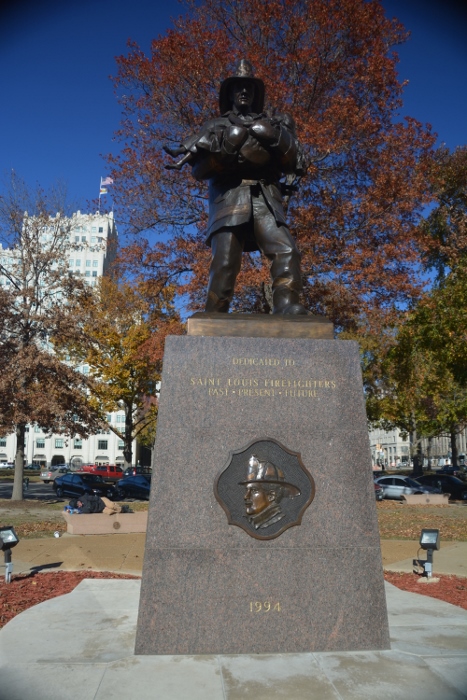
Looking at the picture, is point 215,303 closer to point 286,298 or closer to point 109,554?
point 286,298

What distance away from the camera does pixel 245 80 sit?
6.18 meters

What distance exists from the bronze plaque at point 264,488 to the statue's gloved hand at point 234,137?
9.33ft

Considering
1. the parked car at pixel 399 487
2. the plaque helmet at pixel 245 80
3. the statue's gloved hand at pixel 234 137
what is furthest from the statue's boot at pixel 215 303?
the parked car at pixel 399 487

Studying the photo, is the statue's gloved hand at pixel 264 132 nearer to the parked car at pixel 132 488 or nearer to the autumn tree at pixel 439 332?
the autumn tree at pixel 439 332

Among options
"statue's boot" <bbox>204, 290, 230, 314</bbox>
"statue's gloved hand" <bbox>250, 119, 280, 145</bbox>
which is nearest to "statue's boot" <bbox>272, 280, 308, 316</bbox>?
"statue's boot" <bbox>204, 290, 230, 314</bbox>

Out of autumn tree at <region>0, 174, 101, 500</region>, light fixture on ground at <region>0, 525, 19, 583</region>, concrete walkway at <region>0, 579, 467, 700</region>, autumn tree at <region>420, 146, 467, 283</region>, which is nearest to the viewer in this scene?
concrete walkway at <region>0, 579, 467, 700</region>

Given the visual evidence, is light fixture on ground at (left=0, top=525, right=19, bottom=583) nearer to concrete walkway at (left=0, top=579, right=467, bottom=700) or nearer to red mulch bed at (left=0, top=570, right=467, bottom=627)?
red mulch bed at (left=0, top=570, right=467, bottom=627)

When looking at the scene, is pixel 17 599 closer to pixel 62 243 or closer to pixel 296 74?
pixel 296 74

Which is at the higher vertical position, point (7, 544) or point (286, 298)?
point (286, 298)

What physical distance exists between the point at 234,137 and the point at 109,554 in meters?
7.78

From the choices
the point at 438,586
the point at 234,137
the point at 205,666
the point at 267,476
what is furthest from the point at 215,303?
the point at 438,586

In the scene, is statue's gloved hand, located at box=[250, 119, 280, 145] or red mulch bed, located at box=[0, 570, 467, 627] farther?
red mulch bed, located at box=[0, 570, 467, 627]

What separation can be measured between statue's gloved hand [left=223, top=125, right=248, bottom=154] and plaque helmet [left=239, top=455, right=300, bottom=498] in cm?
300

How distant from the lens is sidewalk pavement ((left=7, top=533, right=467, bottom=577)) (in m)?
9.20
